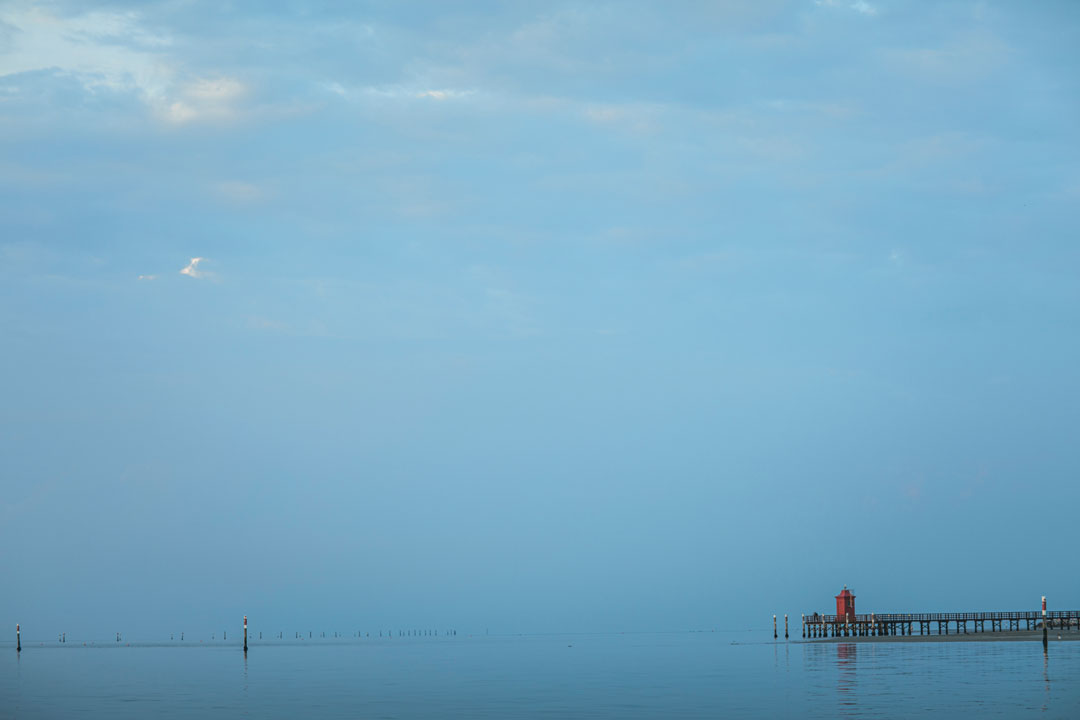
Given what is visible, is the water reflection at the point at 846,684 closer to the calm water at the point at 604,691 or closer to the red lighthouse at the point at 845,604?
the calm water at the point at 604,691

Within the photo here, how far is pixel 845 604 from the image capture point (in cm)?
14550

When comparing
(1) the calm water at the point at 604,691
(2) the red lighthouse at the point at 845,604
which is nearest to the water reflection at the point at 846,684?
(1) the calm water at the point at 604,691

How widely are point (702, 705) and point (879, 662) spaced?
120 ft

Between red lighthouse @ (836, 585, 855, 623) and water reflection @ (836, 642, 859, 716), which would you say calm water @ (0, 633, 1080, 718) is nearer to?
water reflection @ (836, 642, 859, 716)

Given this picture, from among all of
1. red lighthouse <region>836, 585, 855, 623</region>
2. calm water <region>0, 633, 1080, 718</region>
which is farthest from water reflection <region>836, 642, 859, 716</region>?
red lighthouse <region>836, 585, 855, 623</region>

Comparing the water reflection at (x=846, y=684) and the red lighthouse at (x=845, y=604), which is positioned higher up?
the water reflection at (x=846, y=684)

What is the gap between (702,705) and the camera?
149 feet

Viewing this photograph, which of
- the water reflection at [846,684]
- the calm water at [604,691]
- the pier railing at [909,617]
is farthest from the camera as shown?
the pier railing at [909,617]

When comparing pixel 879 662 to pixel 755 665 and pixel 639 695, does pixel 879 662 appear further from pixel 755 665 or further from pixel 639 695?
pixel 639 695

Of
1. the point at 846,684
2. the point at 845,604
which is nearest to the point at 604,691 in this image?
the point at 846,684

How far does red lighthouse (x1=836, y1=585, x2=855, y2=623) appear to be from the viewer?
471 ft

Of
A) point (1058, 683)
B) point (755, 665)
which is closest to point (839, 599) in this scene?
point (755, 665)

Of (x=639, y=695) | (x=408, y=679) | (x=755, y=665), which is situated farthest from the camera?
(x=755, y=665)

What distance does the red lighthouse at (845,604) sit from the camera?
14362cm
